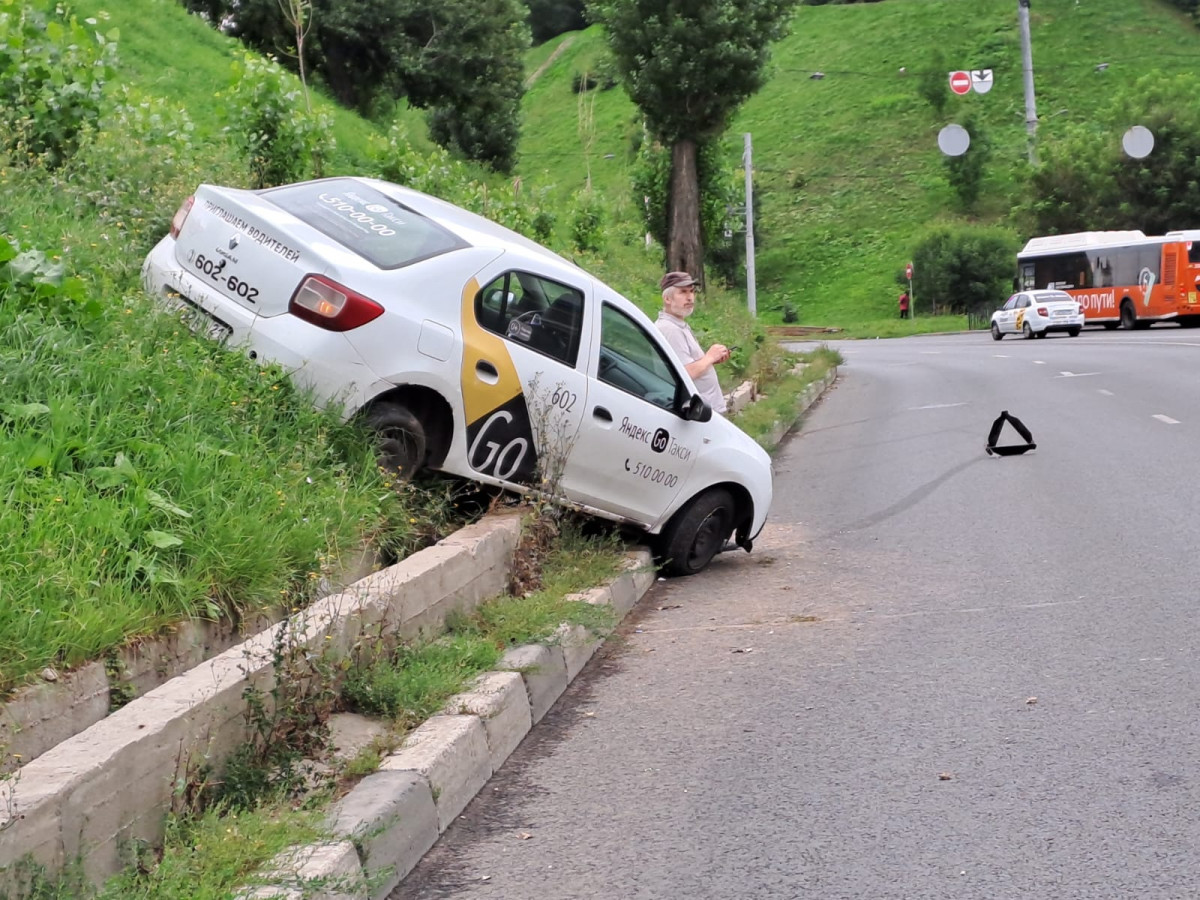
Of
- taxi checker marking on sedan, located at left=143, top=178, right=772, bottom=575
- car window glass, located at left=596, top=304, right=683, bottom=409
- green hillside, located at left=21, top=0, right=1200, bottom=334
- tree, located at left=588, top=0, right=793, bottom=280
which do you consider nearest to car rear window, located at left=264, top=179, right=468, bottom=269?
taxi checker marking on sedan, located at left=143, top=178, right=772, bottom=575

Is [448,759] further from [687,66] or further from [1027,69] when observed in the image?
[1027,69]

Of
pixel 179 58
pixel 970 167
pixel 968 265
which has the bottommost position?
pixel 968 265

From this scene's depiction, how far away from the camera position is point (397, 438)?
7555 mm

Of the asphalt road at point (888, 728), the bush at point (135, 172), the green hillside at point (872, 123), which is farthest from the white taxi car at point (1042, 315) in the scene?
the bush at point (135, 172)

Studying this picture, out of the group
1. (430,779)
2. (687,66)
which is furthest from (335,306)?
(687,66)

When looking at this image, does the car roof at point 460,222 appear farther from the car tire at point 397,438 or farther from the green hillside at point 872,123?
the green hillside at point 872,123

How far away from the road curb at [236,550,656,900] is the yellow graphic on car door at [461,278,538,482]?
1.27m

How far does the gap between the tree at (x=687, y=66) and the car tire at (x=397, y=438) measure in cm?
2479

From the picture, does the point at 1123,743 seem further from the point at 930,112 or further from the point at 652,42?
the point at 930,112

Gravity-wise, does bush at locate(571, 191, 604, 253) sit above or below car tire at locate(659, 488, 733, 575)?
above

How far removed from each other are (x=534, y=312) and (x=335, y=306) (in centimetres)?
122

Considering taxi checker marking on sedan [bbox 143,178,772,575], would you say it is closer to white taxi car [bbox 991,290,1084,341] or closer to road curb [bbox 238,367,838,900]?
road curb [bbox 238,367,838,900]

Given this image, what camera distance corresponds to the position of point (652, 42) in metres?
31.9

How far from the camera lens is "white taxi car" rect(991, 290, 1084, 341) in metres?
43.1
